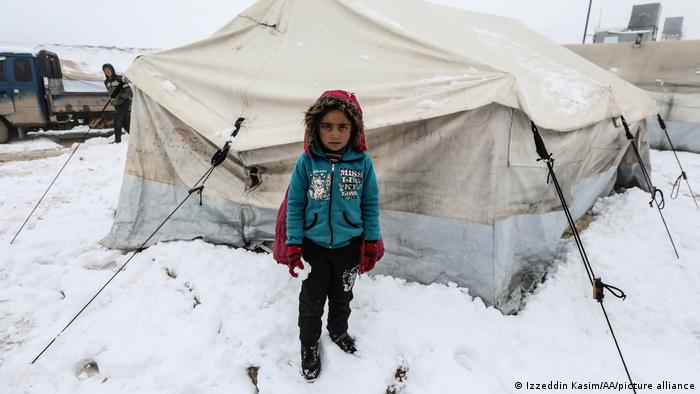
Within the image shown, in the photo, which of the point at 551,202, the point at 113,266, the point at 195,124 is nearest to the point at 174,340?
the point at 113,266

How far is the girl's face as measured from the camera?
217cm

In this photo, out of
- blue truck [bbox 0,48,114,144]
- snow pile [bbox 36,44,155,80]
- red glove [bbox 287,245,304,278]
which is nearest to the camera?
red glove [bbox 287,245,304,278]

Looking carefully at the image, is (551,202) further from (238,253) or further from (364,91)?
(238,253)

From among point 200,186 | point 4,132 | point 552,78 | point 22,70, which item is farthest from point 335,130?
point 4,132

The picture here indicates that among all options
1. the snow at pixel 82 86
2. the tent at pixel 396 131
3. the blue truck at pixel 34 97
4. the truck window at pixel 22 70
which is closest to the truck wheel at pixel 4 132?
the blue truck at pixel 34 97

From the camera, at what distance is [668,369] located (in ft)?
8.57

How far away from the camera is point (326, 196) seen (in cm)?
228

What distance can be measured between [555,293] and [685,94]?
9540 mm

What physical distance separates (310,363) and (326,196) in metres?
1.07

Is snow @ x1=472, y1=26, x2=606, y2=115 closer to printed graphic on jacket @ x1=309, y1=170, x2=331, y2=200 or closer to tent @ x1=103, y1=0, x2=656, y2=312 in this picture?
tent @ x1=103, y1=0, x2=656, y2=312

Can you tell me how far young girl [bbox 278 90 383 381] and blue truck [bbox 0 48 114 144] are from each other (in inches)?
429

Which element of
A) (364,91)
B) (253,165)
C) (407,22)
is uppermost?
(407,22)

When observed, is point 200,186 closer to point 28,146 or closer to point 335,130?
point 335,130

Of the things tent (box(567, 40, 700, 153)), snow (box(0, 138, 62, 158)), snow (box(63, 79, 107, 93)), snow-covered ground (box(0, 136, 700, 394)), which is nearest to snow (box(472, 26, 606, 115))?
snow-covered ground (box(0, 136, 700, 394))
